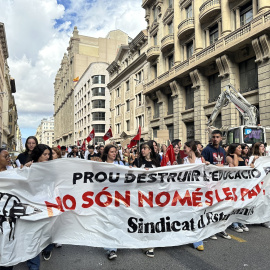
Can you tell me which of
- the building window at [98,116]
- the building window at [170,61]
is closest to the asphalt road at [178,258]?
the building window at [170,61]

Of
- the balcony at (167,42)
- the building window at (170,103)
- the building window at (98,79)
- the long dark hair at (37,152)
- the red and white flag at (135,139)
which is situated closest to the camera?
the long dark hair at (37,152)

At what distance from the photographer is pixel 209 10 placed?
61.8 ft

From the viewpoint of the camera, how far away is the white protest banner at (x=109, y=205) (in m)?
3.31

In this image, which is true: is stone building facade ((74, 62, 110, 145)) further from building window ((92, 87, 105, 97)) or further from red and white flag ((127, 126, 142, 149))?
red and white flag ((127, 126, 142, 149))

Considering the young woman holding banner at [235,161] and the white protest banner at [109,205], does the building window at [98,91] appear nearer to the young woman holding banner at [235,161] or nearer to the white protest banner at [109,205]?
the young woman holding banner at [235,161]

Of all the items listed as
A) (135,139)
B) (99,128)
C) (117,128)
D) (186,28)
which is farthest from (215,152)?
(99,128)

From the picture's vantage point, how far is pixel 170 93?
26.1m

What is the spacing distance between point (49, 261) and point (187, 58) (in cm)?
2136

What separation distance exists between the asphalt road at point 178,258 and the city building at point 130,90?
24.9 metres

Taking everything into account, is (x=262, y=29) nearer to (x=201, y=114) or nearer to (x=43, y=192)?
(x=201, y=114)

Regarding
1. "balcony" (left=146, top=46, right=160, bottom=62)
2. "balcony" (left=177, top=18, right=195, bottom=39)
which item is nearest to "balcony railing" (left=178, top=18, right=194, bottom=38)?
"balcony" (left=177, top=18, right=195, bottom=39)

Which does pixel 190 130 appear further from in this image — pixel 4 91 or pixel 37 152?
pixel 4 91

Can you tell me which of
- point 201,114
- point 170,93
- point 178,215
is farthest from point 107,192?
point 170,93

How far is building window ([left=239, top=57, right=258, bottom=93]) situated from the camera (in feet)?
54.1
